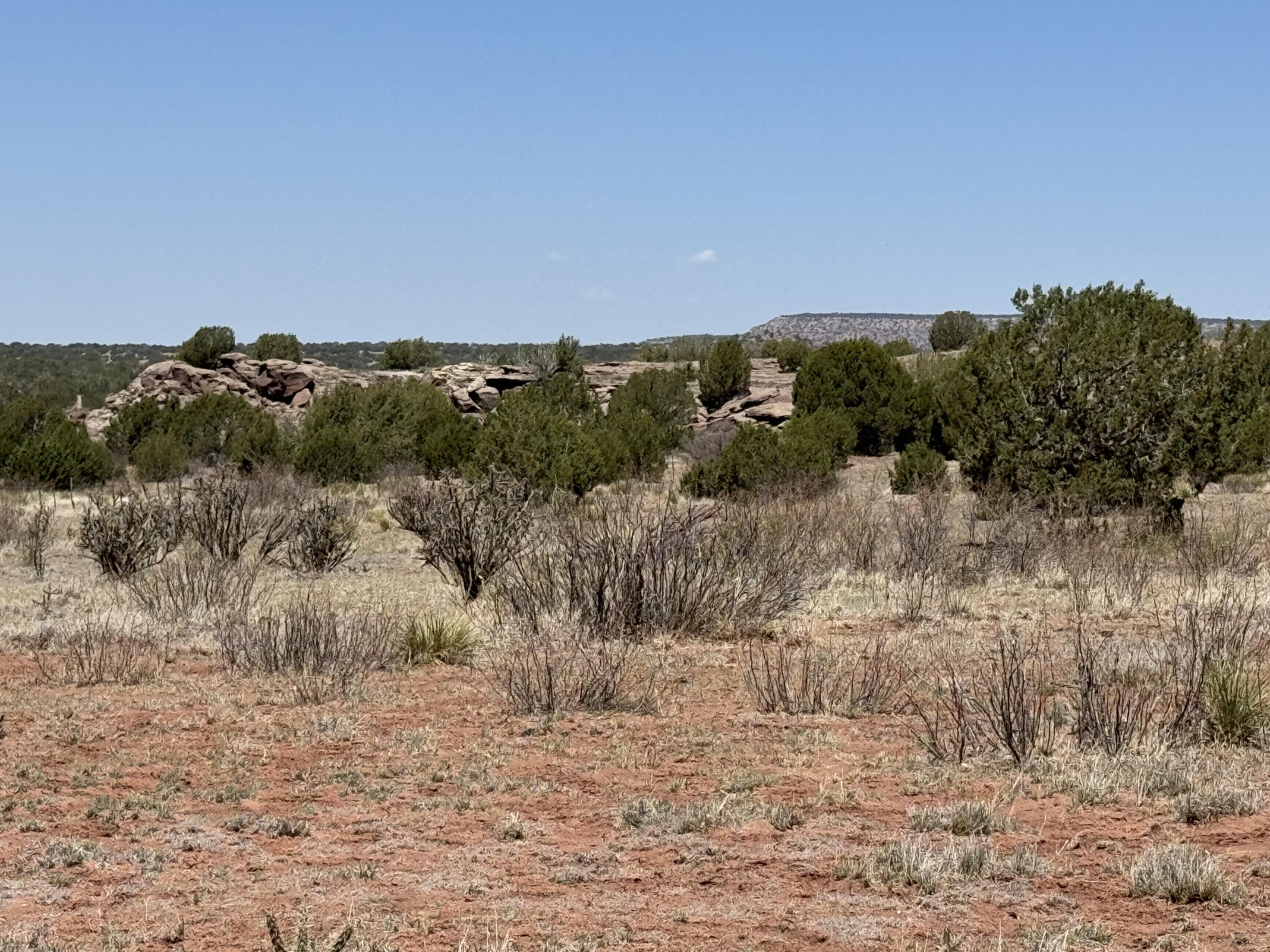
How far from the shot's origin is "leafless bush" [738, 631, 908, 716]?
8758 millimetres

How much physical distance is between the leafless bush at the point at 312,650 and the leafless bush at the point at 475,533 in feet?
13.0

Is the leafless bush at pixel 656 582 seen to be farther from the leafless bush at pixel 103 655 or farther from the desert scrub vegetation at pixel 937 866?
the desert scrub vegetation at pixel 937 866

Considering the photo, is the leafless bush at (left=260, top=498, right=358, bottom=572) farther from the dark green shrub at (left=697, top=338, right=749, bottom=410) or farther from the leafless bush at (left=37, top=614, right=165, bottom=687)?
the dark green shrub at (left=697, top=338, right=749, bottom=410)

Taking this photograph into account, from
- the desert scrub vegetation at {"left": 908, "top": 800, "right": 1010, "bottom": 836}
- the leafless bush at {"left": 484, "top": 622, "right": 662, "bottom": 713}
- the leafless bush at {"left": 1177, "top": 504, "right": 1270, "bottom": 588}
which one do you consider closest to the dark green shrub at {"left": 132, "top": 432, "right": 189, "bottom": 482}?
the leafless bush at {"left": 1177, "top": 504, "right": 1270, "bottom": 588}

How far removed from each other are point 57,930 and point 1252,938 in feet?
13.5

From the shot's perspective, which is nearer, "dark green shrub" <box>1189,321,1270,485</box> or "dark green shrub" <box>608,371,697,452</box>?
"dark green shrub" <box>1189,321,1270,485</box>

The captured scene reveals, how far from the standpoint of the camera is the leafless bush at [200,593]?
13.1m

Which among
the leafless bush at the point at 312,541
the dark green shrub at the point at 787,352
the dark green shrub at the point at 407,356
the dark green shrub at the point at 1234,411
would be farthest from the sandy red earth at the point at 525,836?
the dark green shrub at the point at 407,356

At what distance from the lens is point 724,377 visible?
47594 mm

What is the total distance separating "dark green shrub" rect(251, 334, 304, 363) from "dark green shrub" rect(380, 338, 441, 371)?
3.78 metres

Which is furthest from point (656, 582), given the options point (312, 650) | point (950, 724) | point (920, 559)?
point (920, 559)

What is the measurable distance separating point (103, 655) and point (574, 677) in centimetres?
355

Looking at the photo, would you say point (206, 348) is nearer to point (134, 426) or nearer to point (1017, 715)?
point (134, 426)

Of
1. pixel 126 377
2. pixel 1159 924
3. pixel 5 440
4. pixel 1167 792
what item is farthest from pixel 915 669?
pixel 126 377
